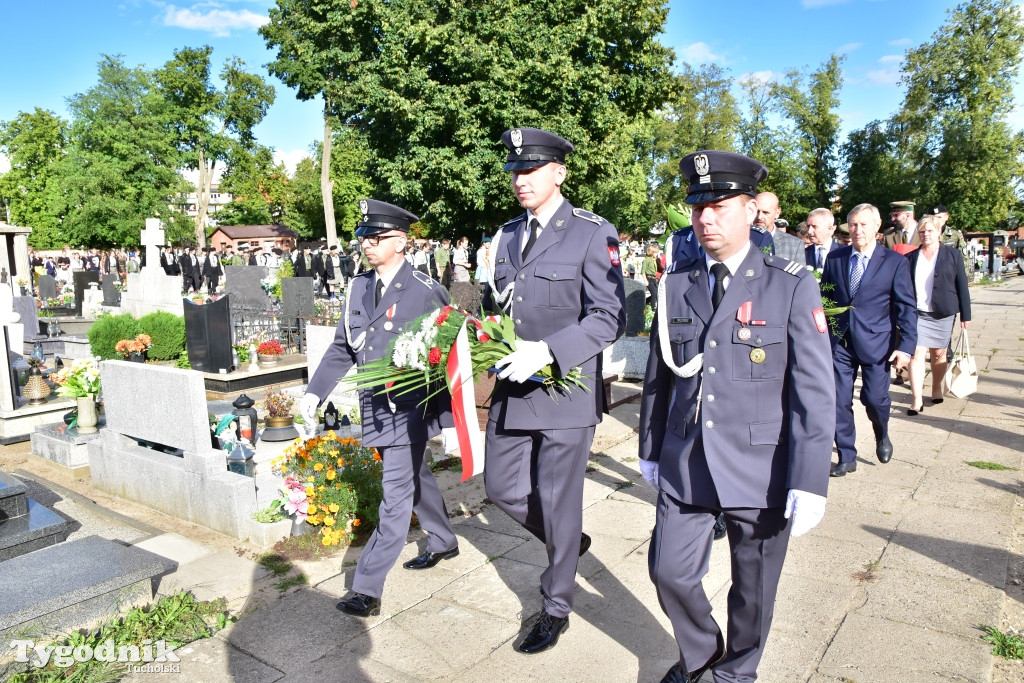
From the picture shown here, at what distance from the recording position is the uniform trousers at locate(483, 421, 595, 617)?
3604 millimetres

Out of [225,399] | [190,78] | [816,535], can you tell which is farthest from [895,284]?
[190,78]

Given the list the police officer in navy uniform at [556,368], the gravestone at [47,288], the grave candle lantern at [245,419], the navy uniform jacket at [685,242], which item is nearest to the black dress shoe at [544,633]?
the police officer in navy uniform at [556,368]

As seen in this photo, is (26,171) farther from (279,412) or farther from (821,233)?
(821,233)

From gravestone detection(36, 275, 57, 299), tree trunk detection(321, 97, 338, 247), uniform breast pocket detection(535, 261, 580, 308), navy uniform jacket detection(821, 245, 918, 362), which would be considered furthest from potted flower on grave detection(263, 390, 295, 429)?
tree trunk detection(321, 97, 338, 247)

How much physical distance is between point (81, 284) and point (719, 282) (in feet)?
82.9

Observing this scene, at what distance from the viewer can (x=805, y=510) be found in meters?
2.65

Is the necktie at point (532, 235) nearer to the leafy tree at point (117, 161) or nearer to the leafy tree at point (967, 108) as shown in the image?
the leafy tree at point (967, 108)

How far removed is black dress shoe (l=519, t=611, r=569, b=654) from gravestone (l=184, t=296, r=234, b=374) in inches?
345

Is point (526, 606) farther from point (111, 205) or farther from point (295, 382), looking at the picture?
point (111, 205)

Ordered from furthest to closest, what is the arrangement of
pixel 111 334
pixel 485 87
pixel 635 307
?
pixel 485 87, pixel 111 334, pixel 635 307

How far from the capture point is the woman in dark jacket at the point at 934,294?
7887mm

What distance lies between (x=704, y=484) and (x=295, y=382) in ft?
32.1

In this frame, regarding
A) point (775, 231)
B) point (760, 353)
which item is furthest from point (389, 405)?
point (775, 231)

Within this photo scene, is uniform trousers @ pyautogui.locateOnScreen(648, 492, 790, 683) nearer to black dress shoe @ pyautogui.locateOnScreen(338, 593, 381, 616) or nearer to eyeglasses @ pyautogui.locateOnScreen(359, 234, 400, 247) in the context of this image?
black dress shoe @ pyautogui.locateOnScreen(338, 593, 381, 616)
